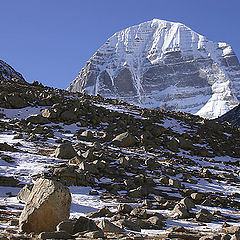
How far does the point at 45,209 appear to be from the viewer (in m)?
6.54

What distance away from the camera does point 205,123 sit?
30625mm

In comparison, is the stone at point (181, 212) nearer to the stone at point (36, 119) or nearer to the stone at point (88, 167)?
the stone at point (88, 167)

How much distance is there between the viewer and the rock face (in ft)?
21.2

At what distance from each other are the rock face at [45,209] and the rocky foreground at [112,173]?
19 millimetres

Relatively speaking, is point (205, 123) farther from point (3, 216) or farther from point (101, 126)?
point (3, 216)

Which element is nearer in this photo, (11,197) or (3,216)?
(3,216)

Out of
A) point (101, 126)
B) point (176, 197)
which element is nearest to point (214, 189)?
point (176, 197)

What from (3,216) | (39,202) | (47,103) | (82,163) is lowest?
(3,216)

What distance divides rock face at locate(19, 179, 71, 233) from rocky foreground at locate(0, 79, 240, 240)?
0.7 inches

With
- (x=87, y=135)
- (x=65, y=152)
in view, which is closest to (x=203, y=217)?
(x=65, y=152)

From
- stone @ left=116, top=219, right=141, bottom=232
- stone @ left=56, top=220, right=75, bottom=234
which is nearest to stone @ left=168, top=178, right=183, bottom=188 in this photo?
stone @ left=116, top=219, right=141, bottom=232

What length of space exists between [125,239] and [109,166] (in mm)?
8891

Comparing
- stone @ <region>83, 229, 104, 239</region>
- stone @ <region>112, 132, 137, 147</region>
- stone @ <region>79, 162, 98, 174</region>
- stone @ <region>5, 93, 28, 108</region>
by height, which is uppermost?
stone @ <region>5, 93, 28, 108</region>

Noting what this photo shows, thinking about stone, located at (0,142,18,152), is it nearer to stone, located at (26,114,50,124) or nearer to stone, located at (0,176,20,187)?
stone, located at (0,176,20,187)
